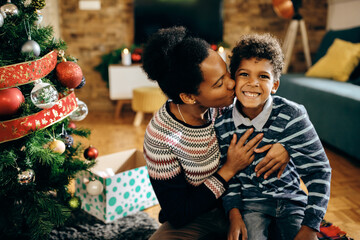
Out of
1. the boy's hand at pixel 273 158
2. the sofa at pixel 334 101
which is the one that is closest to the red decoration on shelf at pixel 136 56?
the sofa at pixel 334 101

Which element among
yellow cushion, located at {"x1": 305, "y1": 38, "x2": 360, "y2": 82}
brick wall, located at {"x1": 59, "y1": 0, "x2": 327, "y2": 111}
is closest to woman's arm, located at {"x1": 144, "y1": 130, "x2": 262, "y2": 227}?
yellow cushion, located at {"x1": 305, "y1": 38, "x2": 360, "y2": 82}

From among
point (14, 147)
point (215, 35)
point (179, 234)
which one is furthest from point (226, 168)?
point (215, 35)

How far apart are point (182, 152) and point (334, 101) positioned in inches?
67.7

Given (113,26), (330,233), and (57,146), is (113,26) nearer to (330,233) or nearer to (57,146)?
(57,146)

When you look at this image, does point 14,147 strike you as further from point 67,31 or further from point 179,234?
point 67,31

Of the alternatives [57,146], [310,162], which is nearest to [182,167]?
[310,162]

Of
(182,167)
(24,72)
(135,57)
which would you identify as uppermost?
(24,72)

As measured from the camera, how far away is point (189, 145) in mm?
1139

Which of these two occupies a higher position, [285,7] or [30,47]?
[30,47]

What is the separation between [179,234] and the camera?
1.13 metres

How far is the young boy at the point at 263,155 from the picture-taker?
1009 millimetres

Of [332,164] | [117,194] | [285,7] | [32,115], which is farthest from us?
[285,7]

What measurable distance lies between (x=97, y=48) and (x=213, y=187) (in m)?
3.40

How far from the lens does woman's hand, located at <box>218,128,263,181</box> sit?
1.08 m
